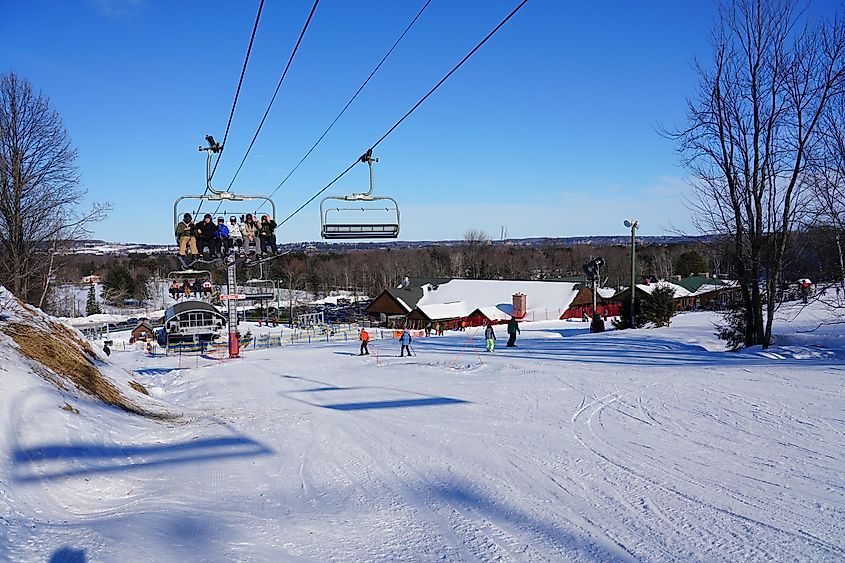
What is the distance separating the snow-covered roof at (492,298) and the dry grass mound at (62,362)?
A: 4210 cm

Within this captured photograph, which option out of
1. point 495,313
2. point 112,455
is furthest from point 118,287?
point 112,455

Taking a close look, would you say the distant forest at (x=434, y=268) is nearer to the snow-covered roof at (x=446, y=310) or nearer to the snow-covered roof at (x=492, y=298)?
the snow-covered roof at (x=492, y=298)

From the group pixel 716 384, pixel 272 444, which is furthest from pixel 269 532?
pixel 716 384

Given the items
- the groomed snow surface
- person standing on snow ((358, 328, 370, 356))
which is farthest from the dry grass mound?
person standing on snow ((358, 328, 370, 356))

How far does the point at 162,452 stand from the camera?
8.88 metres

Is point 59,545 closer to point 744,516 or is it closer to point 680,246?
point 744,516

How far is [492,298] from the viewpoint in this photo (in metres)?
59.7

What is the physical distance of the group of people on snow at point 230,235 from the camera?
16.3 metres

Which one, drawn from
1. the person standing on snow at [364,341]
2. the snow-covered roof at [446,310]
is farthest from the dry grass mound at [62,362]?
the snow-covered roof at [446,310]

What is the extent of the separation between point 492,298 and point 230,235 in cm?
4481

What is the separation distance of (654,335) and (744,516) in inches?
733

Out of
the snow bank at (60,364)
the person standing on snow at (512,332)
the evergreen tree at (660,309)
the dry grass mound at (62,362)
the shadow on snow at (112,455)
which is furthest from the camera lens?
the evergreen tree at (660,309)

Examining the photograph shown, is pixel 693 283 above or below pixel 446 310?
above

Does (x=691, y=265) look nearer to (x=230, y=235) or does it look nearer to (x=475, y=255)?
(x=475, y=255)
